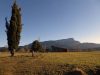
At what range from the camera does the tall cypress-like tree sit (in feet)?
181

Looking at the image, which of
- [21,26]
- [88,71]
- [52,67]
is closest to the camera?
[88,71]

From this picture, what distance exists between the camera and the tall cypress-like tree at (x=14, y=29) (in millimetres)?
55031

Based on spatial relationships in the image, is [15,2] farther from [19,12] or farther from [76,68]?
[76,68]

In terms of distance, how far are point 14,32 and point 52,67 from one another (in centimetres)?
2173

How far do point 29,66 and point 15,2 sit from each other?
25.3 metres

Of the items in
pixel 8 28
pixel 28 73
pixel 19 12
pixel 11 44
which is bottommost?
pixel 28 73

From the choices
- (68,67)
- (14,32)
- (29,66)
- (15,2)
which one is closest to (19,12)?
(15,2)

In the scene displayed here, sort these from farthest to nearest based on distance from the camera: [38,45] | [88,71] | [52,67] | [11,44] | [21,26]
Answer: [38,45]
[21,26]
[11,44]
[52,67]
[88,71]

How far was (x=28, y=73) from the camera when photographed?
3569 centimetres

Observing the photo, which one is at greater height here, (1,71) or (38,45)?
(38,45)

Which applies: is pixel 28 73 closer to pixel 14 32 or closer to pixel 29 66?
pixel 29 66

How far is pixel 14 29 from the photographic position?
5616cm

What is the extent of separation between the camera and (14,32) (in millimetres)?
55875

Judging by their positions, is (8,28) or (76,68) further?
(8,28)
